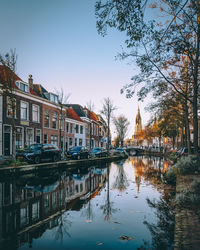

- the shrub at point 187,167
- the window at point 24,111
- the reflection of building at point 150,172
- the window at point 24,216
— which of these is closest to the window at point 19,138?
the window at point 24,111

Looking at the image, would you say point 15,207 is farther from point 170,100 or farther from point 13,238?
point 170,100

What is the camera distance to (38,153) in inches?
732

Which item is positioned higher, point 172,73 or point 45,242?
point 172,73

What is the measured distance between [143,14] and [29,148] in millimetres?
15250

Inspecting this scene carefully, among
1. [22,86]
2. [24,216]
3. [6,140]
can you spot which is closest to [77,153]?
[6,140]

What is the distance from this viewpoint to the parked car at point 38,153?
1784 cm

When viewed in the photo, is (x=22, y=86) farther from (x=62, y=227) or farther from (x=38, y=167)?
(x=62, y=227)

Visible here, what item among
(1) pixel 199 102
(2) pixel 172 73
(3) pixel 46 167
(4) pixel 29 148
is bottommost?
(3) pixel 46 167

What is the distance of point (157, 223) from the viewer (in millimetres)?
5613

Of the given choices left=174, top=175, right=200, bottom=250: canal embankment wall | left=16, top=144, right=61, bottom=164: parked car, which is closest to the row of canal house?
left=16, top=144, right=61, bottom=164: parked car

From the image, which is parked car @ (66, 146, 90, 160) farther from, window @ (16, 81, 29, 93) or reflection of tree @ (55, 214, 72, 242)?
reflection of tree @ (55, 214, 72, 242)

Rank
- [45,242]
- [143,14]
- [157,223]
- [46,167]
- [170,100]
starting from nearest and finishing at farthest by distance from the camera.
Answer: [45,242]
[157,223]
[143,14]
[46,167]
[170,100]

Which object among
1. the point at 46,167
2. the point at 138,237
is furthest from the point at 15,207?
the point at 46,167

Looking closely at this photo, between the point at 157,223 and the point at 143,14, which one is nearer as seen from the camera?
the point at 157,223
